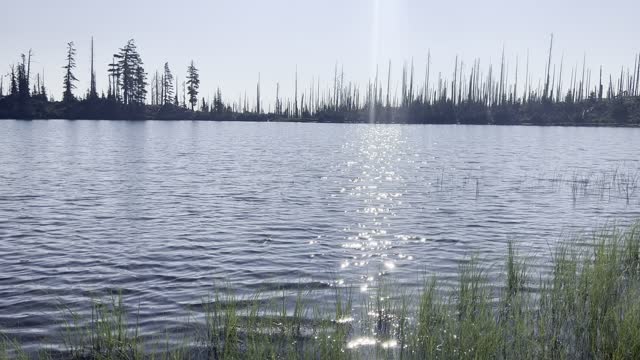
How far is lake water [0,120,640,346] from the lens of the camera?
35.0 feet

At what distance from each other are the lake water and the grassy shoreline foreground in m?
1.01

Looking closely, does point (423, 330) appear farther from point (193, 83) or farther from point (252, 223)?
point (193, 83)

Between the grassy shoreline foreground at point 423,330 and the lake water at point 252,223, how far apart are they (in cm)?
101

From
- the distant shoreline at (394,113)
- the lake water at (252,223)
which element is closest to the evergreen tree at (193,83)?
the distant shoreline at (394,113)

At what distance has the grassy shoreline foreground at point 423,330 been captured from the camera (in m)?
6.10

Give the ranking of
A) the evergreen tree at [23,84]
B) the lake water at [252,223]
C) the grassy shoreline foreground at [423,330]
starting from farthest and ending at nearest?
the evergreen tree at [23,84]
the lake water at [252,223]
the grassy shoreline foreground at [423,330]

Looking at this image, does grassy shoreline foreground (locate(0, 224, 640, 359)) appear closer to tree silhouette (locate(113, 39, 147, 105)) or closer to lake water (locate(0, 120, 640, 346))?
lake water (locate(0, 120, 640, 346))

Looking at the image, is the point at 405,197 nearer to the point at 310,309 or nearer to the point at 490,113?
the point at 310,309

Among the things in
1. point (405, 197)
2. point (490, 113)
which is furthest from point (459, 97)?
point (405, 197)

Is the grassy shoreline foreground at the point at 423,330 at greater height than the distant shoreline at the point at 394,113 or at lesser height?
lesser

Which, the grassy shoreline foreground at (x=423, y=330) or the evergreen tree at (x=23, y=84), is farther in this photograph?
the evergreen tree at (x=23, y=84)

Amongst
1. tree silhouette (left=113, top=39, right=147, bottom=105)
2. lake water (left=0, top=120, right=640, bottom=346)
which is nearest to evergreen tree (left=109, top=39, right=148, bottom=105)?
tree silhouette (left=113, top=39, right=147, bottom=105)

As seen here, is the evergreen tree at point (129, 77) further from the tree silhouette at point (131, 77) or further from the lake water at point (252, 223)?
the lake water at point (252, 223)

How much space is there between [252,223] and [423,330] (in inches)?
428
